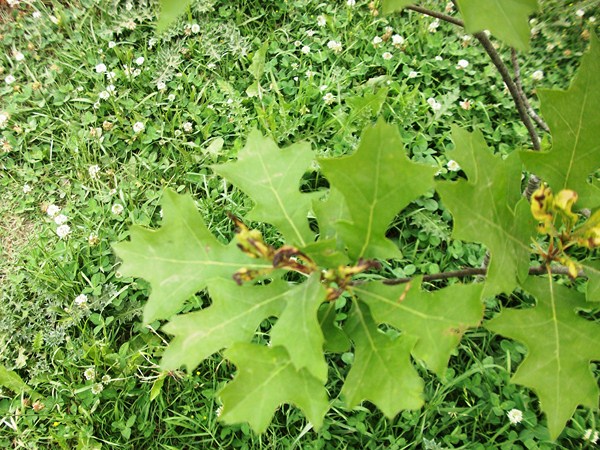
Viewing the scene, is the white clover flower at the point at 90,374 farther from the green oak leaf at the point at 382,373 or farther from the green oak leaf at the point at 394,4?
A: the green oak leaf at the point at 394,4

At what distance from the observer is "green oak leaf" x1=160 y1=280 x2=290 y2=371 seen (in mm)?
1189

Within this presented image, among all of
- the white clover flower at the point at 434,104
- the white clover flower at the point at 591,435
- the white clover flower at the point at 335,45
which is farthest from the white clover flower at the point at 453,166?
the white clover flower at the point at 591,435

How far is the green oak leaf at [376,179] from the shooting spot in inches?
42.4

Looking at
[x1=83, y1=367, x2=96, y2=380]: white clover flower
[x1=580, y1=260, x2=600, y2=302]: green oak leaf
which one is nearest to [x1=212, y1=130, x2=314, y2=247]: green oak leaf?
[x1=580, y1=260, x2=600, y2=302]: green oak leaf

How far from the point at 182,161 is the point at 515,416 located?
2.08 m

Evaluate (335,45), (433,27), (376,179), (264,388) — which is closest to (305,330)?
(264,388)

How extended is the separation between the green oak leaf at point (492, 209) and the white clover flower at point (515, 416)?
1.15 m

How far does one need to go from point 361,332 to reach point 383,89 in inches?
68.0

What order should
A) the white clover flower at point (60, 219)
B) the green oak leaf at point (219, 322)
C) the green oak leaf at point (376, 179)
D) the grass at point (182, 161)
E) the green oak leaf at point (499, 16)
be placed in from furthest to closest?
1. the white clover flower at point (60, 219)
2. the grass at point (182, 161)
3. the green oak leaf at point (219, 322)
4. the green oak leaf at point (376, 179)
5. the green oak leaf at point (499, 16)

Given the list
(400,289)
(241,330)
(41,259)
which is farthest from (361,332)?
(41,259)

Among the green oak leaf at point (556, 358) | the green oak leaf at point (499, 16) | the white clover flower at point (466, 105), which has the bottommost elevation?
the white clover flower at point (466, 105)

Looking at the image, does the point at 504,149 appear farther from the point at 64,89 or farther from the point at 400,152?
the point at 64,89

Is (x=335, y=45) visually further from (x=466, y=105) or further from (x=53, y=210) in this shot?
(x=53, y=210)

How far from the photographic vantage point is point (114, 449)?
2.35 metres
